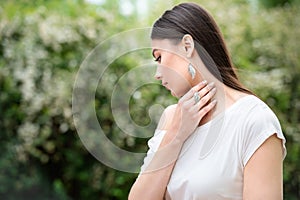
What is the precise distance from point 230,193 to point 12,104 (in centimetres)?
304

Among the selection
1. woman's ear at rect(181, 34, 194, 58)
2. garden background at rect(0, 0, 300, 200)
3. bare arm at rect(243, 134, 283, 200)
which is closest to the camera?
bare arm at rect(243, 134, 283, 200)

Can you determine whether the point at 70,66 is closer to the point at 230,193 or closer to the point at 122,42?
the point at 122,42

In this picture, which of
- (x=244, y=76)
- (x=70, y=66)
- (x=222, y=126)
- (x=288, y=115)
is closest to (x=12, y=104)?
(x=70, y=66)

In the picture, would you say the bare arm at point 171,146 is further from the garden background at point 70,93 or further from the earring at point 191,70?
the garden background at point 70,93

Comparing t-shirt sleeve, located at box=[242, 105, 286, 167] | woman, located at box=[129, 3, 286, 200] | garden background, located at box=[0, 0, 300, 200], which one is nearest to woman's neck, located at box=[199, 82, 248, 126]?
woman, located at box=[129, 3, 286, 200]

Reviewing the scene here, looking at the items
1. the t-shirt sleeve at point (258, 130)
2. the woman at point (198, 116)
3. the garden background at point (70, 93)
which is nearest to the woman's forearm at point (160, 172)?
→ the woman at point (198, 116)

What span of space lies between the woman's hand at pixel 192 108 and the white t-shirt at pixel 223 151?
0.03m

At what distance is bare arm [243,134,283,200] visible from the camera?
5.01 ft

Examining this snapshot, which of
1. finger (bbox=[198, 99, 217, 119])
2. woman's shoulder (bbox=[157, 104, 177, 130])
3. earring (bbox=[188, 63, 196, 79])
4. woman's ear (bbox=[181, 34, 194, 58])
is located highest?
woman's ear (bbox=[181, 34, 194, 58])

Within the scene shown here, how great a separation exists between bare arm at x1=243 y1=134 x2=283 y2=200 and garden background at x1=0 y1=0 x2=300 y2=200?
2679 mm

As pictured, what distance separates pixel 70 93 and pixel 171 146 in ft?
8.68

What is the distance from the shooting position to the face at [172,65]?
172 centimetres

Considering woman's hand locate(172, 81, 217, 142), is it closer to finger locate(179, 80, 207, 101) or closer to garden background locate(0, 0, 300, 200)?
finger locate(179, 80, 207, 101)

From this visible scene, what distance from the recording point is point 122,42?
420cm
